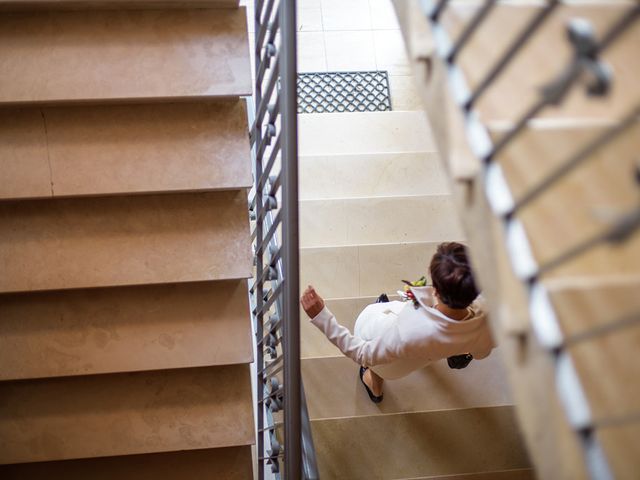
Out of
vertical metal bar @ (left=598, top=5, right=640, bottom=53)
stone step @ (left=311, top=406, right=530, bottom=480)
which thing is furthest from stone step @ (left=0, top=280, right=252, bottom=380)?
vertical metal bar @ (left=598, top=5, right=640, bottom=53)

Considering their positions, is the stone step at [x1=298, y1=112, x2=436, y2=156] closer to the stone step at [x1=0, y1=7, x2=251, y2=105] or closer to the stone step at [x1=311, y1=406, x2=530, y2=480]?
the stone step at [x1=0, y1=7, x2=251, y2=105]

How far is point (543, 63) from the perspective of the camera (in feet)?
4.53

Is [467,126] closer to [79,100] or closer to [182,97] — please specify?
[182,97]

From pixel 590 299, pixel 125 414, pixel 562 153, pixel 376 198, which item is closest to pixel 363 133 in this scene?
pixel 376 198

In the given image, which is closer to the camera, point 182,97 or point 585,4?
point 585,4

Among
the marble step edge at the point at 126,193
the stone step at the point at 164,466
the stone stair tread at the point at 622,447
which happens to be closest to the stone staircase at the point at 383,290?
the stone step at the point at 164,466

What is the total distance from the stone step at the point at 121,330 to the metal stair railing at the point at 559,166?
164 centimetres

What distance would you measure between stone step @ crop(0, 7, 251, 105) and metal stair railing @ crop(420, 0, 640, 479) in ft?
4.23

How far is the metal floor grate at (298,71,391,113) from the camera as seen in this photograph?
4363 millimetres

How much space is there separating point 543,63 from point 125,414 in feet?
7.08

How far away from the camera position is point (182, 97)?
8.38 ft

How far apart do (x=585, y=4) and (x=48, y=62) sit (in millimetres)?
1887

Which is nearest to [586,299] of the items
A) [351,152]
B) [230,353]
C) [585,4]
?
[585,4]

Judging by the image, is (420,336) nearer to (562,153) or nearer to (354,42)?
(562,153)
